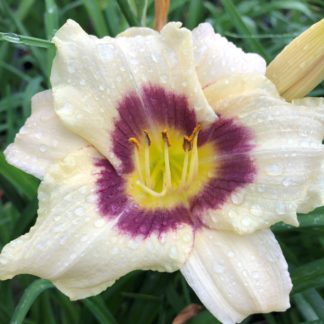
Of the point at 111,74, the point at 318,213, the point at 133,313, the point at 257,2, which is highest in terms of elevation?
the point at 111,74

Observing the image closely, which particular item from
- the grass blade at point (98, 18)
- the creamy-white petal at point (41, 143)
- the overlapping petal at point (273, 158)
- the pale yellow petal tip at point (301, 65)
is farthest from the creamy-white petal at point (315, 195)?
the grass blade at point (98, 18)

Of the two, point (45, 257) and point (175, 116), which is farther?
point (175, 116)

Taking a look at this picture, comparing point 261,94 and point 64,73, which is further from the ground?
point 64,73

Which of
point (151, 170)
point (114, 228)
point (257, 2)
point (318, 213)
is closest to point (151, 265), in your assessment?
point (114, 228)

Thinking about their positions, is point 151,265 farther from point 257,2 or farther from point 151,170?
point 257,2

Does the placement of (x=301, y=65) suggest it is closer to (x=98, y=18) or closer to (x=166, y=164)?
(x=166, y=164)

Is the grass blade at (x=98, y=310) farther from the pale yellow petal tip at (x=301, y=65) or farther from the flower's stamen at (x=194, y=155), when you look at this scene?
the pale yellow petal tip at (x=301, y=65)

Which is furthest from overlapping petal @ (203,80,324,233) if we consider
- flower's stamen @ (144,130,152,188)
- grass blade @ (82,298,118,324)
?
grass blade @ (82,298,118,324)

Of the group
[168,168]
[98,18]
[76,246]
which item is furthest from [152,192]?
[98,18]
